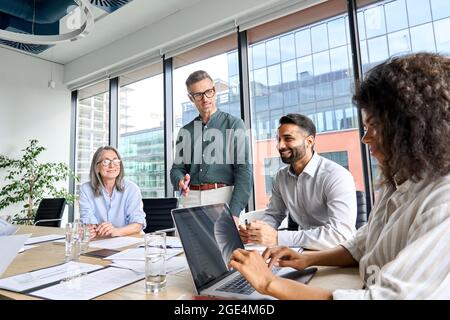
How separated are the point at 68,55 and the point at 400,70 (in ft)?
18.2

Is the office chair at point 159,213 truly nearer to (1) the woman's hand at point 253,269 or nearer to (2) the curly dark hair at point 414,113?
(1) the woman's hand at point 253,269

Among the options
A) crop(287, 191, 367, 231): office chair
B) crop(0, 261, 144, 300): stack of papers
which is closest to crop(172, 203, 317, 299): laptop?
crop(0, 261, 144, 300): stack of papers

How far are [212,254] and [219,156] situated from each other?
1455mm

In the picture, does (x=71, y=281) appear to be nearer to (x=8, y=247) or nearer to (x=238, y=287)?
(x=8, y=247)

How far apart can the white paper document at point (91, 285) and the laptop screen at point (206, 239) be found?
24cm

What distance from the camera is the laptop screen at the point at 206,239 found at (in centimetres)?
85

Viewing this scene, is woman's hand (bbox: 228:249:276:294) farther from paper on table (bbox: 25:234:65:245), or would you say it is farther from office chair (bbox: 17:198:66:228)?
office chair (bbox: 17:198:66:228)

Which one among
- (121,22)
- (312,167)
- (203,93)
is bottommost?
(312,167)

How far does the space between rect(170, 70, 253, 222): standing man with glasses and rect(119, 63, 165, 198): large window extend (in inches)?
74.7

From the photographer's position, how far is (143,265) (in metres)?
1.12

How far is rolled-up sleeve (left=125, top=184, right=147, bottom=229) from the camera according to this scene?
7.09 feet

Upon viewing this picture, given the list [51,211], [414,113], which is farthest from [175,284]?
[51,211]

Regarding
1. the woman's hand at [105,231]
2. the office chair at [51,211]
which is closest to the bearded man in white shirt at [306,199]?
the woman's hand at [105,231]
